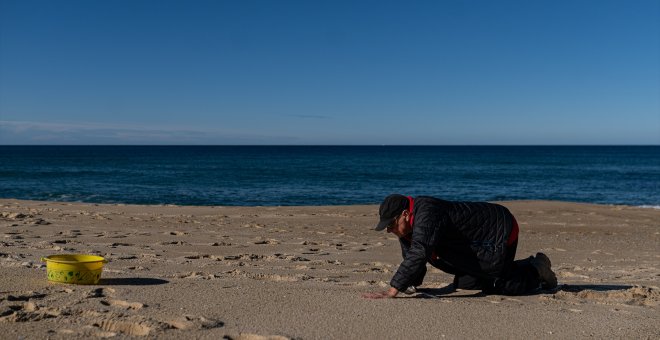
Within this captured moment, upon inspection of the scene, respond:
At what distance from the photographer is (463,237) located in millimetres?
5113

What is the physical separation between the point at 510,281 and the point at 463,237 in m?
0.69

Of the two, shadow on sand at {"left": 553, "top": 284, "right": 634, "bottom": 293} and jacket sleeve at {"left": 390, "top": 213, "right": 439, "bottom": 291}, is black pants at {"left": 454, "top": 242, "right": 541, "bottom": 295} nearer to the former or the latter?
shadow on sand at {"left": 553, "top": 284, "right": 634, "bottom": 293}

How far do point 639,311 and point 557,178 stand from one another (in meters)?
37.1

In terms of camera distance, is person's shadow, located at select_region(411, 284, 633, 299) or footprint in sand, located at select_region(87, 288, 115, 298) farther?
person's shadow, located at select_region(411, 284, 633, 299)

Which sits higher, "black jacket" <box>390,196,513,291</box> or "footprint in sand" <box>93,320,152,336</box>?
"black jacket" <box>390,196,513,291</box>

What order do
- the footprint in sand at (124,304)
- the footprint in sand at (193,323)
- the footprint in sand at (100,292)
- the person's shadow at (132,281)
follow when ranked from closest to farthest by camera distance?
the footprint in sand at (193,323), the footprint in sand at (124,304), the footprint in sand at (100,292), the person's shadow at (132,281)

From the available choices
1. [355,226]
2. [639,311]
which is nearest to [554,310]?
[639,311]

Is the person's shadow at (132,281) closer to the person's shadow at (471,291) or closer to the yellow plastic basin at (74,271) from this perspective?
the yellow plastic basin at (74,271)

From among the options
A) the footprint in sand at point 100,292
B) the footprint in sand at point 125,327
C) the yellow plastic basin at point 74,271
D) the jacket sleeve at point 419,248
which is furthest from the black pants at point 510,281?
the yellow plastic basin at point 74,271

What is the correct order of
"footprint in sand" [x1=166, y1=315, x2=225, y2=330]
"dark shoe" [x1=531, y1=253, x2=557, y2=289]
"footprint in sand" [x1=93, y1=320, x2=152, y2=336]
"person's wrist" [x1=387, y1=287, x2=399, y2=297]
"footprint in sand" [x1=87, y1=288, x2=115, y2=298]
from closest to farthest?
"footprint in sand" [x1=93, y1=320, x2=152, y2=336]
"footprint in sand" [x1=166, y1=315, x2=225, y2=330]
"footprint in sand" [x1=87, y1=288, x2=115, y2=298]
"person's wrist" [x1=387, y1=287, x2=399, y2=297]
"dark shoe" [x1=531, y1=253, x2=557, y2=289]

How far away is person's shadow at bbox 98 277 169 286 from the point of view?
17.3 feet

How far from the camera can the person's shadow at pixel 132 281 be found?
17.3 ft

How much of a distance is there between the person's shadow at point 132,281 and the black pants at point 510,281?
2.79 meters

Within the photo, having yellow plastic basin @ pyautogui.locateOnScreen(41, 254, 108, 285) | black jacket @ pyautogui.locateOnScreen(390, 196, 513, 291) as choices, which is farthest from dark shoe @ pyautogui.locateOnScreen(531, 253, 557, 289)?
yellow plastic basin @ pyautogui.locateOnScreen(41, 254, 108, 285)
